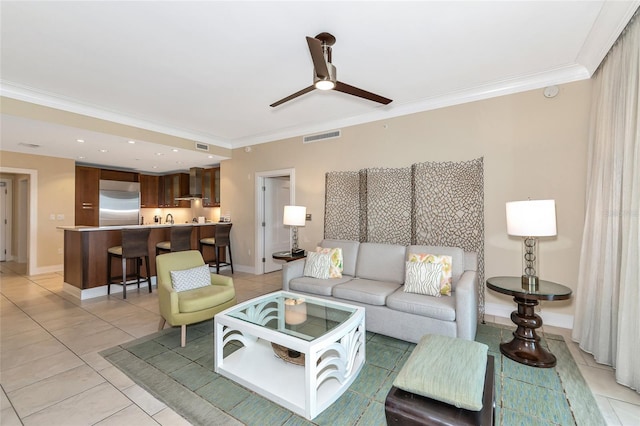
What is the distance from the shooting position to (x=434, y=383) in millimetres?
1454

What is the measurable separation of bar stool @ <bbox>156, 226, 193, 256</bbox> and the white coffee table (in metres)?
2.96

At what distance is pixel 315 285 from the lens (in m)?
3.45

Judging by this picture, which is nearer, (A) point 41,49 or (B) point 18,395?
(B) point 18,395

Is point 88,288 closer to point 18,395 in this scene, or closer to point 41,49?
point 18,395

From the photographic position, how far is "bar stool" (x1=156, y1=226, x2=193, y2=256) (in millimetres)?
4957

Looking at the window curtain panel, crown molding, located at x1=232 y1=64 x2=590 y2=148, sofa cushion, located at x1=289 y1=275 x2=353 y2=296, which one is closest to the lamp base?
the window curtain panel

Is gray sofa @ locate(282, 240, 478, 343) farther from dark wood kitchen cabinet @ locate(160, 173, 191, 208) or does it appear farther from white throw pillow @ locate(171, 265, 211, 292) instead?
dark wood kitchen cabinet @ locate(160, 173, 191, 208)

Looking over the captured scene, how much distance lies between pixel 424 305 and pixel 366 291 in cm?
63

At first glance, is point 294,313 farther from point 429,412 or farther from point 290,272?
point 429,412

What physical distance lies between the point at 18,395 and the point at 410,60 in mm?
4324

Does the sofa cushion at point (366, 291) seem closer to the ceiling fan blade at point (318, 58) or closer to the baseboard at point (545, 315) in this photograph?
the baseboard at point (545, 315)

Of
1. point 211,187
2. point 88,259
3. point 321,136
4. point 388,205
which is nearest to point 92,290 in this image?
point 88,259

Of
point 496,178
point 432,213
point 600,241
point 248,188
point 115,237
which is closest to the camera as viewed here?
point 600,241

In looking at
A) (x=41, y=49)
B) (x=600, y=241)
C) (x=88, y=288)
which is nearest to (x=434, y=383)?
(x=600, y=241)
